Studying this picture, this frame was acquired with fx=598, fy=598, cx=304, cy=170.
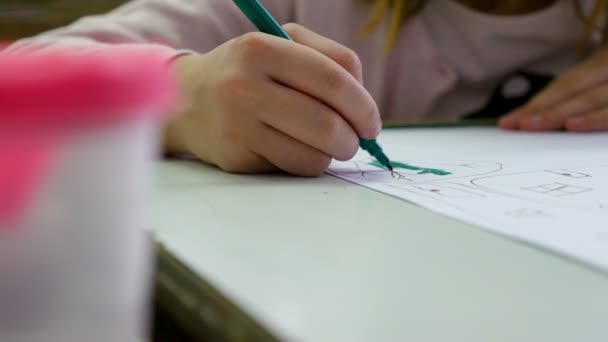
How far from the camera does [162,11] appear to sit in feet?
2.14

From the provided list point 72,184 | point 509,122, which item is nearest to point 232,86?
point 72,184

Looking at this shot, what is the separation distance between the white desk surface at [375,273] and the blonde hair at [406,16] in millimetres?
455

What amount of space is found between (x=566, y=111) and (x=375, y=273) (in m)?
0.53

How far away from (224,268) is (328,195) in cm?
13

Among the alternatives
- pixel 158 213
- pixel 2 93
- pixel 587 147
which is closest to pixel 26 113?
pixel 2 93

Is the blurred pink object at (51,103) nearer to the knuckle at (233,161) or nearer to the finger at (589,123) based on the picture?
the knuckle at (233,161)

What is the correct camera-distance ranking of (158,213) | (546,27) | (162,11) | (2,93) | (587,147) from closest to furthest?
1. (2,93)
2. (158,213)
3. (587,147)
4. (162,11)
5. (546,27)

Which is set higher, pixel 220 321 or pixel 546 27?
pixel 546 27

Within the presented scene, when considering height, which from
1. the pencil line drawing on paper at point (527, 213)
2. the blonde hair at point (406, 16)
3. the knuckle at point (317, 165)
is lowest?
the knuckle at point (317, 165)

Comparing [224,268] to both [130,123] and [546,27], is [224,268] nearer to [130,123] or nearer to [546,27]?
[130,123]

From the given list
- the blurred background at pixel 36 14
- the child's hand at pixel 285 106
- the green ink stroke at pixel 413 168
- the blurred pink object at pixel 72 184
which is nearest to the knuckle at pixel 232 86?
the child's hand at pixel 285 106

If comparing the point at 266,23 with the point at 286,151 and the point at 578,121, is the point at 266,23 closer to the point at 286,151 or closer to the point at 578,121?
the point at 286,151

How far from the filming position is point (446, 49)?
80 centimetres

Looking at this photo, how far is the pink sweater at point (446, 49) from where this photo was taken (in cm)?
75
